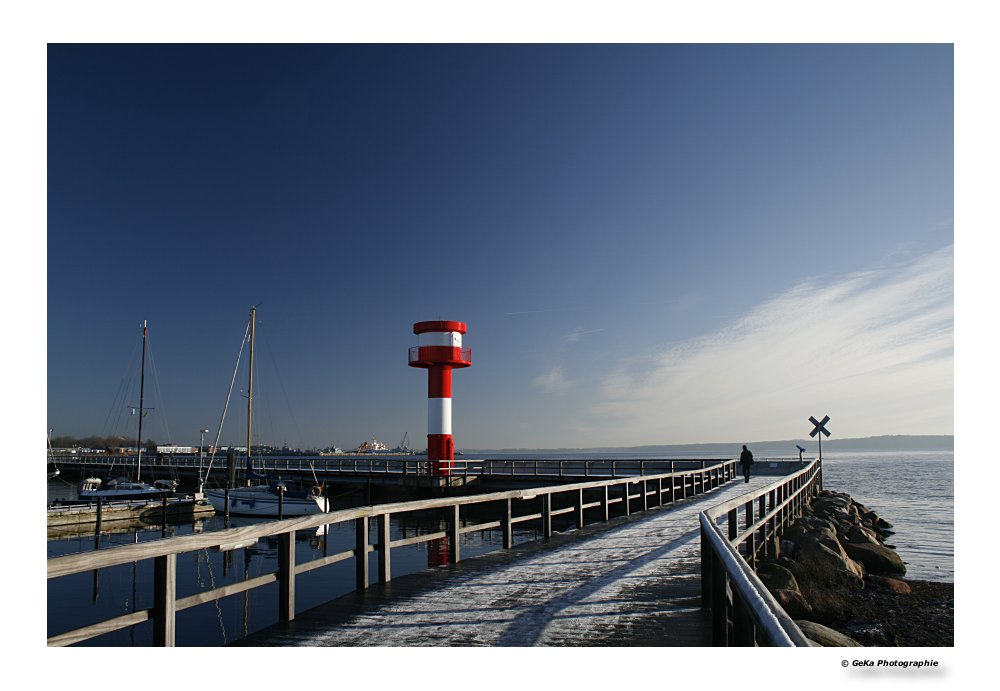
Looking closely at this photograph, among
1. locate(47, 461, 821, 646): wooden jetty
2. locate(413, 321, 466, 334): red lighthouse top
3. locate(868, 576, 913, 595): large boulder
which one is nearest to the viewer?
locate(47, 461, 821, 646): wooden jetty

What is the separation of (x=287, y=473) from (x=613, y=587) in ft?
136

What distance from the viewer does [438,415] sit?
3031cm

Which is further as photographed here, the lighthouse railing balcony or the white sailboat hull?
the lighthouse railing balcony

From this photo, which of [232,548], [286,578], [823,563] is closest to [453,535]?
[286,578]

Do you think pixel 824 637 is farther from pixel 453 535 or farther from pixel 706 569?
pixel 453 535

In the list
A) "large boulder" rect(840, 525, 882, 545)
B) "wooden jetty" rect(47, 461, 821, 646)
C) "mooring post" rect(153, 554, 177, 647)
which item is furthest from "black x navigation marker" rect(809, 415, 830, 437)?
"mooring post" rect(153, 554, 177, 647)

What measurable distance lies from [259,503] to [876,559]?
78.5ft

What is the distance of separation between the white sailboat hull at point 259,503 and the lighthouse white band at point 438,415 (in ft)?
18.2

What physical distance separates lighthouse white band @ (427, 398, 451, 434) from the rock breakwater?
1605 centimetres

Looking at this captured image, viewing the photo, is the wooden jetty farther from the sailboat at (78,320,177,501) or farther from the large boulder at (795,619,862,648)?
the sailboat at (78,320,177,501)

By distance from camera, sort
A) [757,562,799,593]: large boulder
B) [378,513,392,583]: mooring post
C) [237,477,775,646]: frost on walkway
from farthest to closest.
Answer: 1. [757,562,799,593]: large boulder
2. [378,513,392,583]: mooring post
3. [237,477,775,646]: frost on walkway

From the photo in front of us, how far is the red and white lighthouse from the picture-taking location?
30.0 meters

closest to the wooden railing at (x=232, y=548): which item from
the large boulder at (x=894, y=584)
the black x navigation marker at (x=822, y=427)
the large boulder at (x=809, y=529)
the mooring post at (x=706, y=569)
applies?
the mooring post at (x=706, y=569)
